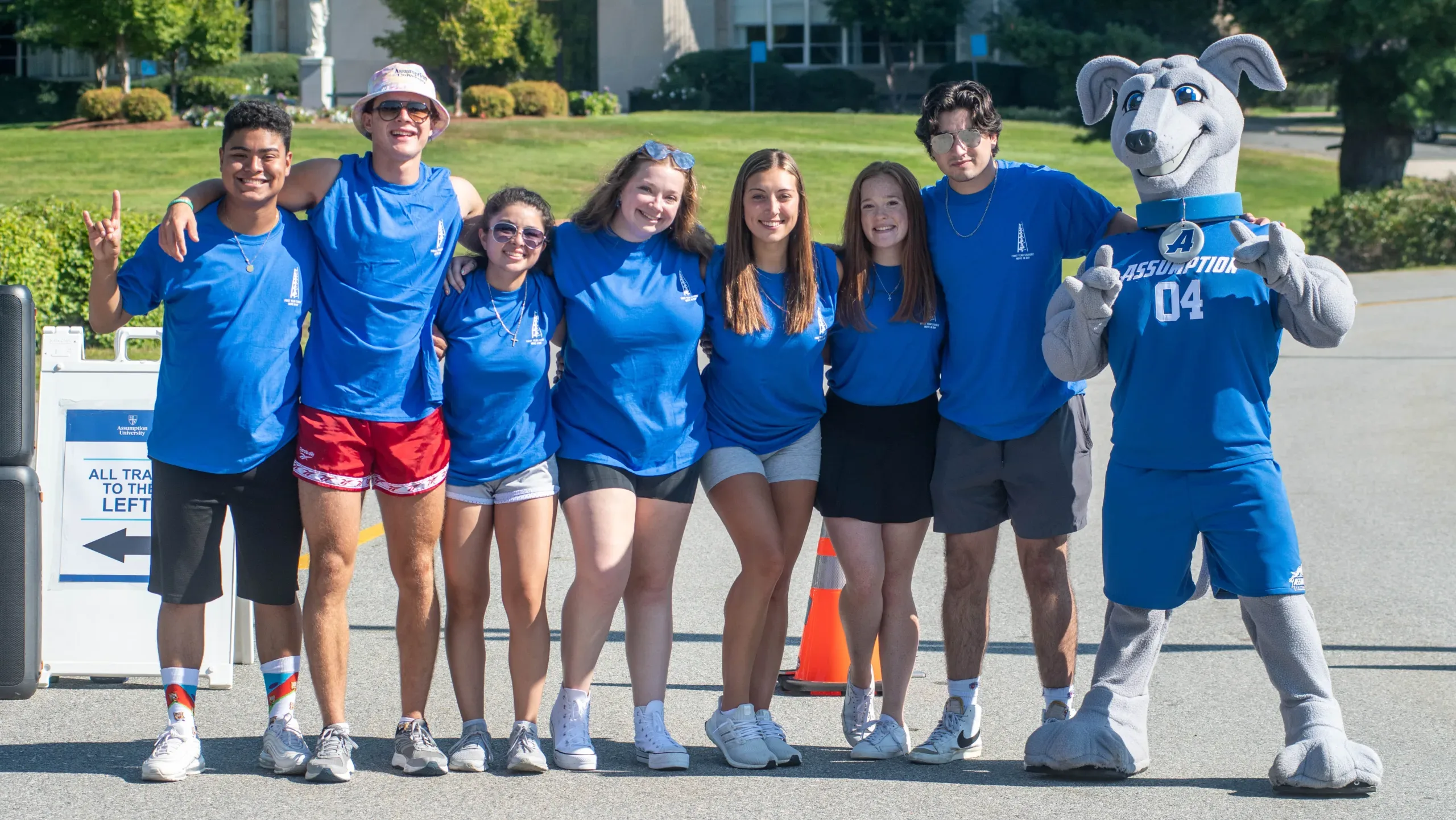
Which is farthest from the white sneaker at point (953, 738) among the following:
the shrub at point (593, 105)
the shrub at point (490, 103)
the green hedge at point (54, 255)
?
the shrub at point (593, 105)

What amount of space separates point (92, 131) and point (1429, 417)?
2969 cm

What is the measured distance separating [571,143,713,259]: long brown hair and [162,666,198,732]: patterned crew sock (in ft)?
6.31

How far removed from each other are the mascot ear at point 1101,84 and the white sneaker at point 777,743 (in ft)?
7.79

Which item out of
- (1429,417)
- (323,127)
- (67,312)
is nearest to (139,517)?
(67,312)

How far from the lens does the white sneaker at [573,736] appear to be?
4.75 m

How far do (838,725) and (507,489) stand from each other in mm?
1601

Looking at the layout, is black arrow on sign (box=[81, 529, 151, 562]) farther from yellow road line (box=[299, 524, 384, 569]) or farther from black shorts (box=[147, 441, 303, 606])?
yellow road line (box=[299, 524, 384, 569])

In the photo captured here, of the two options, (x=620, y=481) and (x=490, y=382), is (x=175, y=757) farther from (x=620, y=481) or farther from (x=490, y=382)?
(x=620, y=481)

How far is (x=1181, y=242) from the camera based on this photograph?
4676 millimetres

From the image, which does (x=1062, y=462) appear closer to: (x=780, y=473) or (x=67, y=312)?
(x=780, y=473)

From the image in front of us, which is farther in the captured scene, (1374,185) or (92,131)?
(92,131)

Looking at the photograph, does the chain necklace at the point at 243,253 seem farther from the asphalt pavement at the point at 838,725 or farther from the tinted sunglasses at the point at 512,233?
the asphalt pavement at the point at 838,725

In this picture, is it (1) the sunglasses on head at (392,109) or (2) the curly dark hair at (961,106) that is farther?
(2) the curly dark hair at (961,106)

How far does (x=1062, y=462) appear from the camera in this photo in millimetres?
4891
